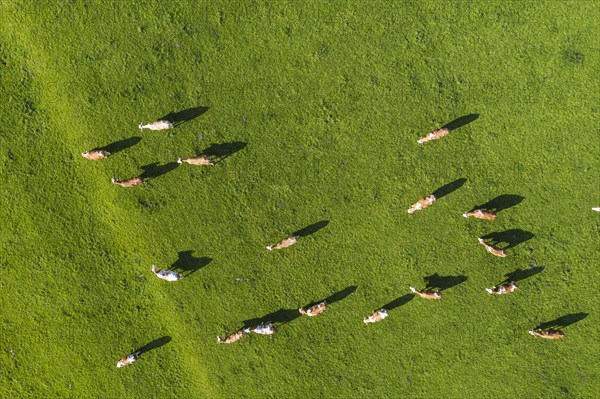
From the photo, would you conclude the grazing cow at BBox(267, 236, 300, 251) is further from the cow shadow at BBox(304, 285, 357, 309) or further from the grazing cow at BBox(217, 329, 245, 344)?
the grazing cow at BBox(217, 329, 245, 344)

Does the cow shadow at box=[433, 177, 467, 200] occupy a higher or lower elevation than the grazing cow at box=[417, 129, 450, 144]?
lower

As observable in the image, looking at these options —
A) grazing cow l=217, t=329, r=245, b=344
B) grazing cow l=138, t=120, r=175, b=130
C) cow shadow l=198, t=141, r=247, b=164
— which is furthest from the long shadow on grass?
grazing cow l=138, t=120, r=175, b=130

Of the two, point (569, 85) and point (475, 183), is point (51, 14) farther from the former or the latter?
point (569, 85)

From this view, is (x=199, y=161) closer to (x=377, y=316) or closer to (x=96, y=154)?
(x=96, y=154)

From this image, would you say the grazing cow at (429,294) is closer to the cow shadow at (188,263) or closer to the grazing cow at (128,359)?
the cow shadow at (188,263)

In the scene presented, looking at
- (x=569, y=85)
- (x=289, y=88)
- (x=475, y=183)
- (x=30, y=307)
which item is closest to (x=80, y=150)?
(x=30, y=307)

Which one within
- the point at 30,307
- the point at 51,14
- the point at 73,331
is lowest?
the point at 73,331
